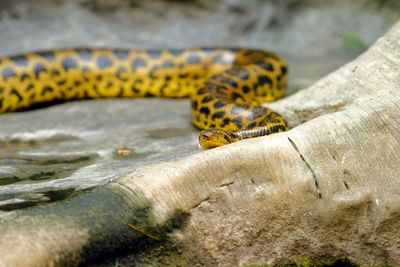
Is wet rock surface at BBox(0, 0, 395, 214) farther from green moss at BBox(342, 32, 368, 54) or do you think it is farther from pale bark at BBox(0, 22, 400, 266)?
pale bark at BBox(0, 22, 400, 266)

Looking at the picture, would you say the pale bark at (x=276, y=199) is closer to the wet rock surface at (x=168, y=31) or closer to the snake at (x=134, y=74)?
the wet rock surface at (x=168, y=31)

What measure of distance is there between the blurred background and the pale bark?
565 cm

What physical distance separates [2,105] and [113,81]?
1478 millimetres

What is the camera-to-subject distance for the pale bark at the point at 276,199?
4.67 meters

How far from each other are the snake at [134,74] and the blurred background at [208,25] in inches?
56.6

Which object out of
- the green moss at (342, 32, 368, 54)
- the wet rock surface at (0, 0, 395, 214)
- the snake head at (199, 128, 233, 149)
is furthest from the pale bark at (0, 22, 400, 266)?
the green moss at (342, 32, 368, 54)

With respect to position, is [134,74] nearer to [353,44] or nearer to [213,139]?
[353,44]

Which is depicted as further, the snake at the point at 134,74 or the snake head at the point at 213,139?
the snake at the point at 134,74

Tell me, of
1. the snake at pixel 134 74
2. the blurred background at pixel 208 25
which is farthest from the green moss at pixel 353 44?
the snake at pixel 134 74

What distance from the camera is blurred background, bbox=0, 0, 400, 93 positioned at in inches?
444

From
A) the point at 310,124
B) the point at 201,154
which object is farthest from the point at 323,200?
the point at 201,154

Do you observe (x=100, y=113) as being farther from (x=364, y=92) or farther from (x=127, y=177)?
(x=127, y=177)

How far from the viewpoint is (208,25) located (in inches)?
467

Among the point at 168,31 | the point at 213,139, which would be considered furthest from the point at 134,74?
the point at 213,139
